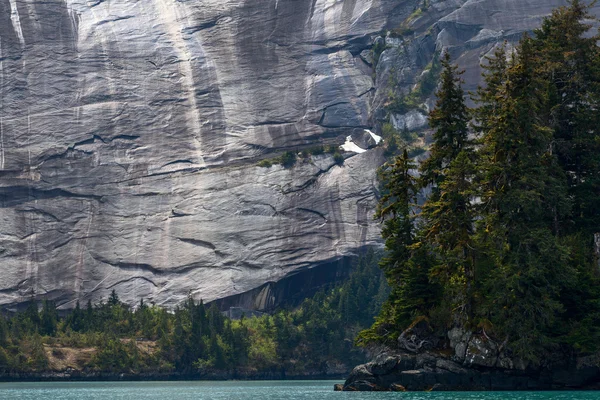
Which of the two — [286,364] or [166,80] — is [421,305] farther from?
[166,80]

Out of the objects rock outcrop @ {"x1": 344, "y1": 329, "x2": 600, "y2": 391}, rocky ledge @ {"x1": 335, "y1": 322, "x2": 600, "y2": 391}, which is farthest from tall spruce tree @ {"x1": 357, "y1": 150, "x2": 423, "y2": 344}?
rock outcrop @ {"x1": 344, "y1": 329, "x2": 600, "y2": 391}

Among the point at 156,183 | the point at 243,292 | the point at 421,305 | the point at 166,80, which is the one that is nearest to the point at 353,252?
the point at 243,292

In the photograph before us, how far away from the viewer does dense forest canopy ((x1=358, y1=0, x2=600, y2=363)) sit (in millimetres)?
57062

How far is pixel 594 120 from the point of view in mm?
62469

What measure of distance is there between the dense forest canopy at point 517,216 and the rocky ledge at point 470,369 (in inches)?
32.3

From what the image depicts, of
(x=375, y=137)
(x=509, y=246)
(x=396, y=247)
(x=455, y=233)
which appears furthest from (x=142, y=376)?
(x=509, y=246)

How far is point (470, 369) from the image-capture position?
191 feet

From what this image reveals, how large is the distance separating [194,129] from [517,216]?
7451 centimetres

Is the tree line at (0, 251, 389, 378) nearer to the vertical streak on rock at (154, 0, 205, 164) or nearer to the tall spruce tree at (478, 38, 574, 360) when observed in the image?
the vertical streak on rock at (154, 0, 205, 164)

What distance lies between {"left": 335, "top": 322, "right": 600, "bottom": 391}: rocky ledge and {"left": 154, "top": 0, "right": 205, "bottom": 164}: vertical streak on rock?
6941 centimetres

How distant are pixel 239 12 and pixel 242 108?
1188 centimetres

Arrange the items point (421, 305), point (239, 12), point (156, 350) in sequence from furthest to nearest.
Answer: point (239, 12) → point (156, 350) → point (421, 305)

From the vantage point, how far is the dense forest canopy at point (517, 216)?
57.1m

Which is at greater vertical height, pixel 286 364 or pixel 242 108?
pixel 242 108
